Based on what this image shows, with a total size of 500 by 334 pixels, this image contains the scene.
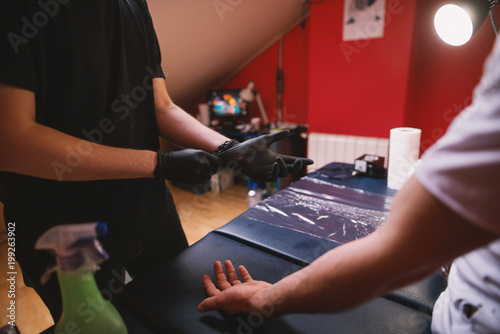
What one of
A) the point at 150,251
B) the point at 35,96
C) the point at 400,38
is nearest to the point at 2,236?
the point at 150,251

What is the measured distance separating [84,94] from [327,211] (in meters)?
1.03

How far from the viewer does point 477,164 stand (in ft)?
1.07

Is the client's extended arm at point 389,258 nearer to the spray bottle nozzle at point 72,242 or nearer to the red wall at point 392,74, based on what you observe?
the spray bottle nozzle at point 72,242

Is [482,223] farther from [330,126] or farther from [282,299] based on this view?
[330,126]

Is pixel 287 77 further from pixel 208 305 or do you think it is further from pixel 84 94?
pixel 208 305

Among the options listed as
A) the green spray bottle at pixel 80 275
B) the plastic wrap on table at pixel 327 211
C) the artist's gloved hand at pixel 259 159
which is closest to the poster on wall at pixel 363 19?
the plastic wrap on table at pixel 327 211

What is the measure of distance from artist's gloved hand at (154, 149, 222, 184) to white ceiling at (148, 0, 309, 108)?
6.06 ft

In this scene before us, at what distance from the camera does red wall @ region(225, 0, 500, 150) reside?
234cm

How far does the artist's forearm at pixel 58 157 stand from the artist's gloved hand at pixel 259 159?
0.34m

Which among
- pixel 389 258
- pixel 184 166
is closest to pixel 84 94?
pixel 184 166

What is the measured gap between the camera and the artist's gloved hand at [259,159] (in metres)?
0.95

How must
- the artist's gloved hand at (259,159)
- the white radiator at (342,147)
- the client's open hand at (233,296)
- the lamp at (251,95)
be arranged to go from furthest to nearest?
the lamp at (251,95) → the white radiator at (342,147) → the artist's gloved hand at (259,159) → the client's open hand at (233,296)

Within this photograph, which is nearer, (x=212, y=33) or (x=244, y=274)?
(x=244, y=274)

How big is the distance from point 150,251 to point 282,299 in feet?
2.05
